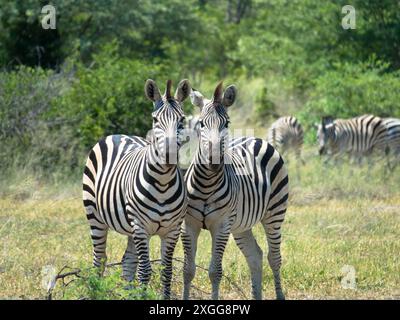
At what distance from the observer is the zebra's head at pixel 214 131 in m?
7.52

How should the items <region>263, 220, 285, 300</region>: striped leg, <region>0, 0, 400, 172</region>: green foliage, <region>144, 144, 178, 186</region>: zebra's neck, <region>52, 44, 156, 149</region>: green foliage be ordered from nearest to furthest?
1. <region>144, 144, 178, 186</region>: zebra's neck
2. <region>263, 220, 285, 300</region>: striped leg
3. <region>0, 0, 400, 172</region>: green foliage
4. <region>52, 44, 156, 149</region>: green foliage

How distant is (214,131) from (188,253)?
3.89ft

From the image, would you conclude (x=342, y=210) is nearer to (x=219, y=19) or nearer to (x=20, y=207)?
(x=20, y=207)

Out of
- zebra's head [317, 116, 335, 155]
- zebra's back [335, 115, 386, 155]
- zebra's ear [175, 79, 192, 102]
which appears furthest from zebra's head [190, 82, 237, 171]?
zebra's head [317, 116, 335, 155]

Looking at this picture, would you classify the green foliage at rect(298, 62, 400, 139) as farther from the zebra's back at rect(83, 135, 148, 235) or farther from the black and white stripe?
the zebra's back at rect(83, 135, 148, 235)

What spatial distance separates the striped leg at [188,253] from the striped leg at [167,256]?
26cm

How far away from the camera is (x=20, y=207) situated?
12719mm

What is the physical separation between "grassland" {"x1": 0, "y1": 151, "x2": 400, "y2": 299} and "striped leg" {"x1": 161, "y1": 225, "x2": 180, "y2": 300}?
43 centimetres

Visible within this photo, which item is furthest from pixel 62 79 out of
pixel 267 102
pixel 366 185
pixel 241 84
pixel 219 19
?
pixel 219 19

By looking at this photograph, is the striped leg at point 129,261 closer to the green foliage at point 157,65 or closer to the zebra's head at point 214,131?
the zebra's head at point 214,131

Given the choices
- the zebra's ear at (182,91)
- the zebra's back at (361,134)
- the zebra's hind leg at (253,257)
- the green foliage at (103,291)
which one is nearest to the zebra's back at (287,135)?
the zebra's back at (361,134)

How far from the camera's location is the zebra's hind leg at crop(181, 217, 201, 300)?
310 inches

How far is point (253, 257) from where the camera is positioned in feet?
29.0

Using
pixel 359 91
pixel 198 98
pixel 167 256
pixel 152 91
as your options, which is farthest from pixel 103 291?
pixel 359 91
